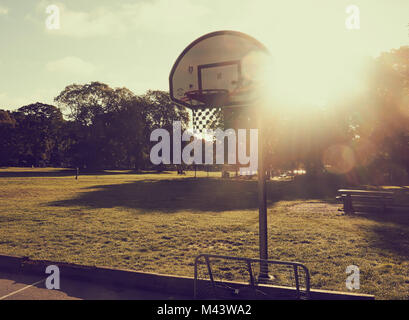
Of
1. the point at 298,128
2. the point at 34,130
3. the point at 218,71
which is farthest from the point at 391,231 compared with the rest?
the point at 34,130

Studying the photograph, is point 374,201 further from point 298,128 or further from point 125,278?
point 298,128

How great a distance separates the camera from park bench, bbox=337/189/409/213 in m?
12.6

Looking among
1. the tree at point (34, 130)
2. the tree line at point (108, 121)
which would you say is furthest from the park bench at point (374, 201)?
the tree at point (34, 130)

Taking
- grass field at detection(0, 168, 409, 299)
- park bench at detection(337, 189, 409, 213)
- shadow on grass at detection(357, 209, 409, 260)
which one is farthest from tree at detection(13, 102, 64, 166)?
shadow on grass at detection(357, 209, 409, 260)

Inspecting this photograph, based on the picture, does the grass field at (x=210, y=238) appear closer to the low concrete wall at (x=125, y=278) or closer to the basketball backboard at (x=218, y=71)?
the low concrete wall at (x=125, y=278)

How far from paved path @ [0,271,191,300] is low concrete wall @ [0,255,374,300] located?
0.12m

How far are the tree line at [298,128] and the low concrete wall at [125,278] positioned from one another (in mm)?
3782

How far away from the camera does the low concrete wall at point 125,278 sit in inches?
187

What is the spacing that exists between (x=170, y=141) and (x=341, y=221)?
50.1 meters

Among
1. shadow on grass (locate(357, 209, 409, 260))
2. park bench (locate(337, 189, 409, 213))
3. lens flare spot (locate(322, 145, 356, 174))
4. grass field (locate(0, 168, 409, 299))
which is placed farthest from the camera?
lens flare spot (locate(322, 145, 356, 174))

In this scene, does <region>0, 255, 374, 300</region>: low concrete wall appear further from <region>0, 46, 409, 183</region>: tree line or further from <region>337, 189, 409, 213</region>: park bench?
<region>337, 189, 409, 213</region>: park bench
